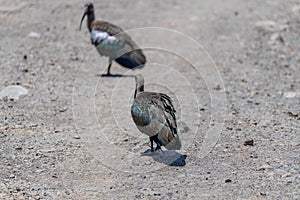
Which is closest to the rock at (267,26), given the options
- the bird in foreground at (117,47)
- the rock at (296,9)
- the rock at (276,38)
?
the rock at (276,38)

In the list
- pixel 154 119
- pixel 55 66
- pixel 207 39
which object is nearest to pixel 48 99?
pixel 55 66

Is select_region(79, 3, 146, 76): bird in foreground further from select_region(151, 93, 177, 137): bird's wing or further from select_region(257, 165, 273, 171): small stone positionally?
select_region(257, 165, 273, 171): small stone

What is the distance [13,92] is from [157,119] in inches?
115

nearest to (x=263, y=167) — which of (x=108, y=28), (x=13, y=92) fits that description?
(x=13, y=92)

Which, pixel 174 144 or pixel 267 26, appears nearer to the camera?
pixel 174 144

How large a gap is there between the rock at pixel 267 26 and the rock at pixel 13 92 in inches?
219

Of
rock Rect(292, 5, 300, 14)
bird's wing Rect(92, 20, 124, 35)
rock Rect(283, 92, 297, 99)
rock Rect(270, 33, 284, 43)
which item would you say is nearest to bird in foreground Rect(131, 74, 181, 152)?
rock Rect(283, 92, 297, 99)

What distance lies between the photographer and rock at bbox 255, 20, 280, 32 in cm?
1360

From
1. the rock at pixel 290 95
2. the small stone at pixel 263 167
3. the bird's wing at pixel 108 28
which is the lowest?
the small stone at pixel 263 167

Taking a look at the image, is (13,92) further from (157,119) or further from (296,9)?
(296,9)

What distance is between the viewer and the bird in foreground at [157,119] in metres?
7.29

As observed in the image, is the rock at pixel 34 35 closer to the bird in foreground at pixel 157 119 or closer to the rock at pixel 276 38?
the rock at pixel 276 38

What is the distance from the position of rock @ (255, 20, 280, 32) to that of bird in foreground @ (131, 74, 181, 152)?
21.0 feet

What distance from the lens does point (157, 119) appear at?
7352 mm
